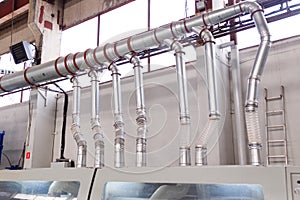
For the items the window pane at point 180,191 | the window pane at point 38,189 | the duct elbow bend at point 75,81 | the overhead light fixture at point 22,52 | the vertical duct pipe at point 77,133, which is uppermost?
the overhead light fixture at point 22,52

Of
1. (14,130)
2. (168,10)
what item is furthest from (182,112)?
(14,130)

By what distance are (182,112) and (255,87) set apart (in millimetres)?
500

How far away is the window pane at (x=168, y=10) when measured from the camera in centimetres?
297

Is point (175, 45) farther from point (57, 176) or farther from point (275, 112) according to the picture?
point (57, 176)

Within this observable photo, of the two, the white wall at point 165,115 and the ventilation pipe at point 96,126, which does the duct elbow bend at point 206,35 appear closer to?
the white wall at point 165,115

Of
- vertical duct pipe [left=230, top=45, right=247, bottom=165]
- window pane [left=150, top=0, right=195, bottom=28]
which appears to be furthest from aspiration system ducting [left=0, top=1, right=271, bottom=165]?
window pane [left=150, top=0, right=195, bottom=28]

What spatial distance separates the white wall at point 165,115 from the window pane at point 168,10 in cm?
60

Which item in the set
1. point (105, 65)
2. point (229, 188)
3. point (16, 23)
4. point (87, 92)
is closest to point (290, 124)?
point (229, 188)

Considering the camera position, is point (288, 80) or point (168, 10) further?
point (168, 10)

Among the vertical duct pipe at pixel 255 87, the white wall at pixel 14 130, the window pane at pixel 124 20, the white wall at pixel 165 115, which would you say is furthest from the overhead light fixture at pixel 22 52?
the vertical duct pipe at pixel 255 87

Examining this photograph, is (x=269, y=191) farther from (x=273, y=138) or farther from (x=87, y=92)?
(x=87, y=92)

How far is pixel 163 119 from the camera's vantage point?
279cm

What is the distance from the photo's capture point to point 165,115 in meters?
2.79

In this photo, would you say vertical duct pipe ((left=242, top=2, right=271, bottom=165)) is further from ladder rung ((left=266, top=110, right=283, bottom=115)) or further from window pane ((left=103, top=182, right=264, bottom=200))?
ladder rung ((left=266, top=110, right=283, bottom=115))
